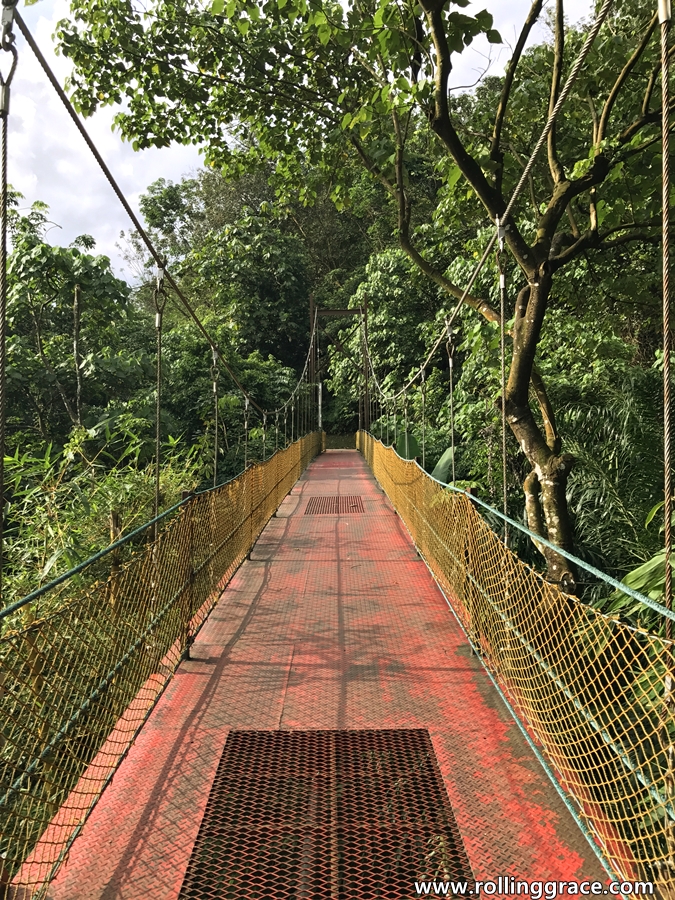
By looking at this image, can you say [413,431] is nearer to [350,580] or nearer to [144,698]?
[350,580]

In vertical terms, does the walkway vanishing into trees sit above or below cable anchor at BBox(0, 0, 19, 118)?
below

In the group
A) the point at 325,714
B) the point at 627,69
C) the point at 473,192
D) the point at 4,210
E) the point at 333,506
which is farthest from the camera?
the point at 333,506

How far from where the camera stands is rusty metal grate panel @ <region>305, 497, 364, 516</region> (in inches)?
249

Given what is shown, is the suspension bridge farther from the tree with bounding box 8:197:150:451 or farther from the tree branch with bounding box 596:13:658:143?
the tree with bounding box 8:197:150:451

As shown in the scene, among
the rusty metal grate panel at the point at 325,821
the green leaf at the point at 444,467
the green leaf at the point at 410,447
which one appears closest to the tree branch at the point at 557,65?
the rusty metal grate panel at the point at 325,821

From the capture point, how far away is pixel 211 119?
447 cm

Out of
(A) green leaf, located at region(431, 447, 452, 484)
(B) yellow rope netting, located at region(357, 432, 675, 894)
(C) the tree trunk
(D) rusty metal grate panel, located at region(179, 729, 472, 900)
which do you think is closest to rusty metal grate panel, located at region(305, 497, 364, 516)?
(A) green leaf, located at region(431, 447, 452, 484)

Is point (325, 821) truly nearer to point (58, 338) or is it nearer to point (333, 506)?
point (333, 506)

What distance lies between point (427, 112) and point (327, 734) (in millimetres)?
2628

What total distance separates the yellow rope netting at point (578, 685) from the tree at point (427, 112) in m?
0.45

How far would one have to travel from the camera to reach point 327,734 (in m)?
2.02

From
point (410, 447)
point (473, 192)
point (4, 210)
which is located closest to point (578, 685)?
point (4, 210)

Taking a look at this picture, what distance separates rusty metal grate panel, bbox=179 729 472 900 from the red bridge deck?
0.05 meters

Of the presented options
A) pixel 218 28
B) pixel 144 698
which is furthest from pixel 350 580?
pixel 218 28
